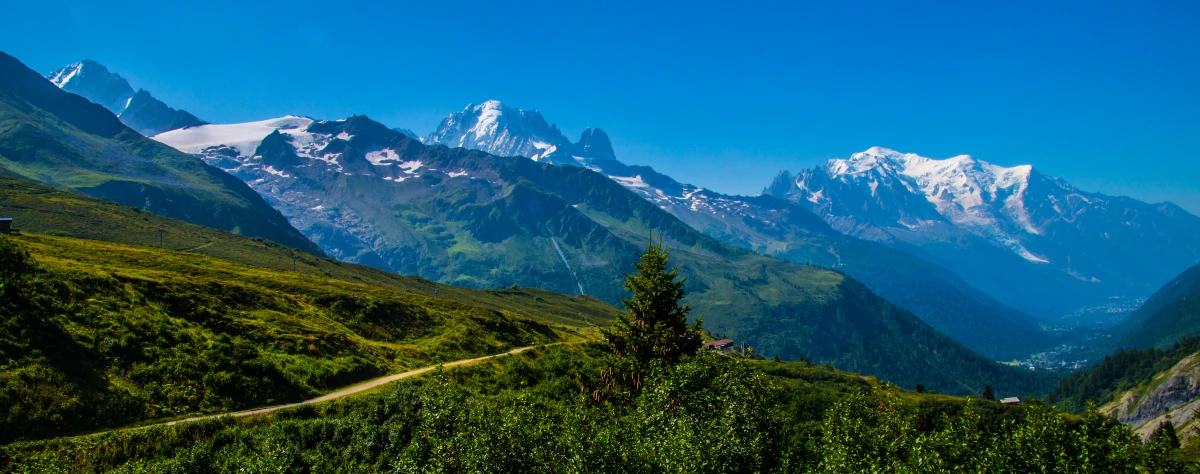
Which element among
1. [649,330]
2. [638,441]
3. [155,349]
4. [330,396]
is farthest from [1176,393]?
[155,349]

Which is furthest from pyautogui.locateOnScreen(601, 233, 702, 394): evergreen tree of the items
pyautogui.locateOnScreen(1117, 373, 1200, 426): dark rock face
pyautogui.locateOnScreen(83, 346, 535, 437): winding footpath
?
pyautogui.locateOnScreen(1117, 373, 1200, 426): dark rock face

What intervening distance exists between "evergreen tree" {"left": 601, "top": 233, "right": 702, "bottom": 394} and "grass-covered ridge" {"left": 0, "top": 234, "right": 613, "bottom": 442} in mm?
31214

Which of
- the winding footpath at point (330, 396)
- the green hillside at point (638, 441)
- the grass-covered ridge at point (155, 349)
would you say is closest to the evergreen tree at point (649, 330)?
the green hillside at point (638, 441)

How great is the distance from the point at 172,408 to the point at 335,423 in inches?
584

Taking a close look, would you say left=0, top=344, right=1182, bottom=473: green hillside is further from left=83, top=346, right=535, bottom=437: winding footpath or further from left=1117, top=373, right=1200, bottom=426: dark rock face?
left=1117, top=373, right=1200, bottom=426: dark rock face

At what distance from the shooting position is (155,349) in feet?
164

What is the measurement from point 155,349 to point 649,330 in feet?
139

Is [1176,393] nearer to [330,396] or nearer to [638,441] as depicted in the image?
[638,441]

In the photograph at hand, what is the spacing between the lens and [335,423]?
3950 cm

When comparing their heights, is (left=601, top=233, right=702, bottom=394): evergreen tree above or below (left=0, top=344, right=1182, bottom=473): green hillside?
above

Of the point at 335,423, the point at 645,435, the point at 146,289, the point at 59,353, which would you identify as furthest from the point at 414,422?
the point at 146,289

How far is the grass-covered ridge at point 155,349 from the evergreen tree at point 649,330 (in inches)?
1229

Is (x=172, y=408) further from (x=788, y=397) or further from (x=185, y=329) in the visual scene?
(x=788, y=397)

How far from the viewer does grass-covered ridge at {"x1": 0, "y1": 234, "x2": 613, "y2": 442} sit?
40156mm
